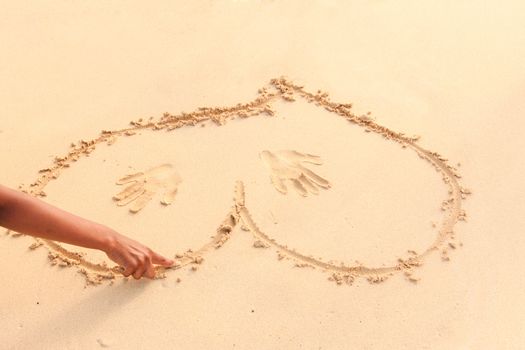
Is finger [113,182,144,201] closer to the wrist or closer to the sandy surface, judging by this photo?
the sandy surface

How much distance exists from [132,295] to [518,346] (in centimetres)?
115

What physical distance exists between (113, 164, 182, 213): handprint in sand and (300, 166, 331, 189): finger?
1.53 ft

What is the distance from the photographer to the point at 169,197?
1.95 m

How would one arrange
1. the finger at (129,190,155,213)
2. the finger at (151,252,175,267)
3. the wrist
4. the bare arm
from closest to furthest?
the bare arm → the wrist → the finger at (151,252,175,267) → the finger at (129,190,155,213)

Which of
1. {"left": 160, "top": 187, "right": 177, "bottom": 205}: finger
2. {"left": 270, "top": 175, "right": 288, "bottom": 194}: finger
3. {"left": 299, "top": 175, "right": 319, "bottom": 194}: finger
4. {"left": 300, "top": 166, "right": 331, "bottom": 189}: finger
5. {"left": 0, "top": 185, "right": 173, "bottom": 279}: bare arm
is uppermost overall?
{"left": 300, "top": 166, "right": 331, "bottom": 189}: finger

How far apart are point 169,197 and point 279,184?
0.40 metres

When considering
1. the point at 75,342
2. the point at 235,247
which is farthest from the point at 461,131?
the point at 75,342

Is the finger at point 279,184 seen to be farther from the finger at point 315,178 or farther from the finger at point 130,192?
the finger at point 130,192

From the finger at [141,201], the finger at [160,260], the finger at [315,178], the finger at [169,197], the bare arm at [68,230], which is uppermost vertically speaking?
the finger at [315,178]

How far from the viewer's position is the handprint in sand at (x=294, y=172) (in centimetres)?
198

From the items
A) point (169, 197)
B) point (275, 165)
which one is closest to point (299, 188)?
point (275, 165)

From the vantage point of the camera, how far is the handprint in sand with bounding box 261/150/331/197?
1.98 meters

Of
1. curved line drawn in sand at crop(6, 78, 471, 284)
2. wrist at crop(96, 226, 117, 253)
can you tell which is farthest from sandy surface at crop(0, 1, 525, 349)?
wrist at crop(96, 226, 117, 253)

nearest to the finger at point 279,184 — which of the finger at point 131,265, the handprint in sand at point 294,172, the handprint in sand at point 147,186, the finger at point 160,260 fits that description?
the handprint in sand at point 294,172
